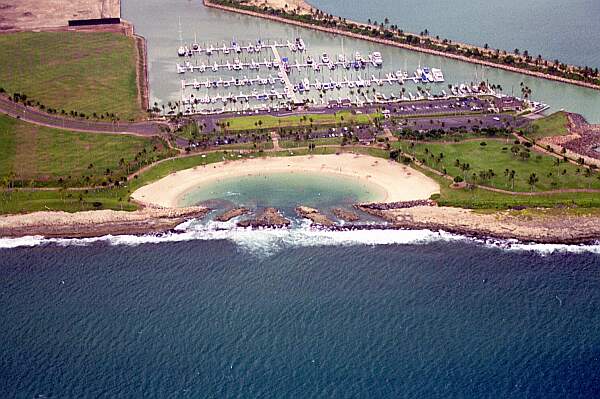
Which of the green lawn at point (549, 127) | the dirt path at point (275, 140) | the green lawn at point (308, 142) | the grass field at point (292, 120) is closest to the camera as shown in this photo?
the dirt path at point (275, 140)

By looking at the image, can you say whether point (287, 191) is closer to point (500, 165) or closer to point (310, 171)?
point (310, 171)

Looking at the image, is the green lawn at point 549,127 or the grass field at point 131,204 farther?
the green lawn at point 549,127

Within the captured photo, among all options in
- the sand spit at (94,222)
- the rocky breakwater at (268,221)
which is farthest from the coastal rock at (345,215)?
the sand spit at (94,222)

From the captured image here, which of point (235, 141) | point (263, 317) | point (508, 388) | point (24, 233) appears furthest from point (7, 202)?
point (508, 388)

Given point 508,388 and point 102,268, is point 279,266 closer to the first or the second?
point 102,268

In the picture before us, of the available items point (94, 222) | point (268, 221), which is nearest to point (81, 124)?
point (94, 222)

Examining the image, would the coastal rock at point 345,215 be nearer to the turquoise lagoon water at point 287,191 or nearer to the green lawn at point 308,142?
the turquoise lagoon water at point 287,191
